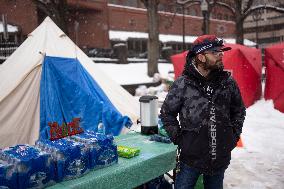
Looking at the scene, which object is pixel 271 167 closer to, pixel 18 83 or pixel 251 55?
pixel 18 83

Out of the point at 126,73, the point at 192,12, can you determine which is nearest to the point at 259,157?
the point at 126,73

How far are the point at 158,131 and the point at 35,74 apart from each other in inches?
112

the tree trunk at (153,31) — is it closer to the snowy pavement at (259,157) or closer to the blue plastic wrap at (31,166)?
the snowy pavement at (259,157)

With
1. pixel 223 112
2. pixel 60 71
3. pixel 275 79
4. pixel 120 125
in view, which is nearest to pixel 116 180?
pixel 223 112

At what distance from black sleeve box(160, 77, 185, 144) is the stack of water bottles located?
65 cm

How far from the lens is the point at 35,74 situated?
5988 millimetres

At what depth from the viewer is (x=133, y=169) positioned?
10.4 feet

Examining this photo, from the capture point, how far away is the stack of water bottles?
256 centimetres

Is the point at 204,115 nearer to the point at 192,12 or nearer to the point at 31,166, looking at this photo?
the point at 31,166

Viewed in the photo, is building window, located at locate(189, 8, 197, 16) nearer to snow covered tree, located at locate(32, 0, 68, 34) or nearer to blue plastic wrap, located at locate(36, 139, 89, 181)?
snow covered tree, located at locate(32, 0, 68, 34)

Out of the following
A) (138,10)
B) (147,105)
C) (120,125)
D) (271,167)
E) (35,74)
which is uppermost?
(138,10)

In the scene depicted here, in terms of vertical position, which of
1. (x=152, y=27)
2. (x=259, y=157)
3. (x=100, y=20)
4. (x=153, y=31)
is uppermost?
(x=100, y=20)

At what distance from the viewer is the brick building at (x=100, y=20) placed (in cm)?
2580

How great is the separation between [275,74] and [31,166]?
971cm
